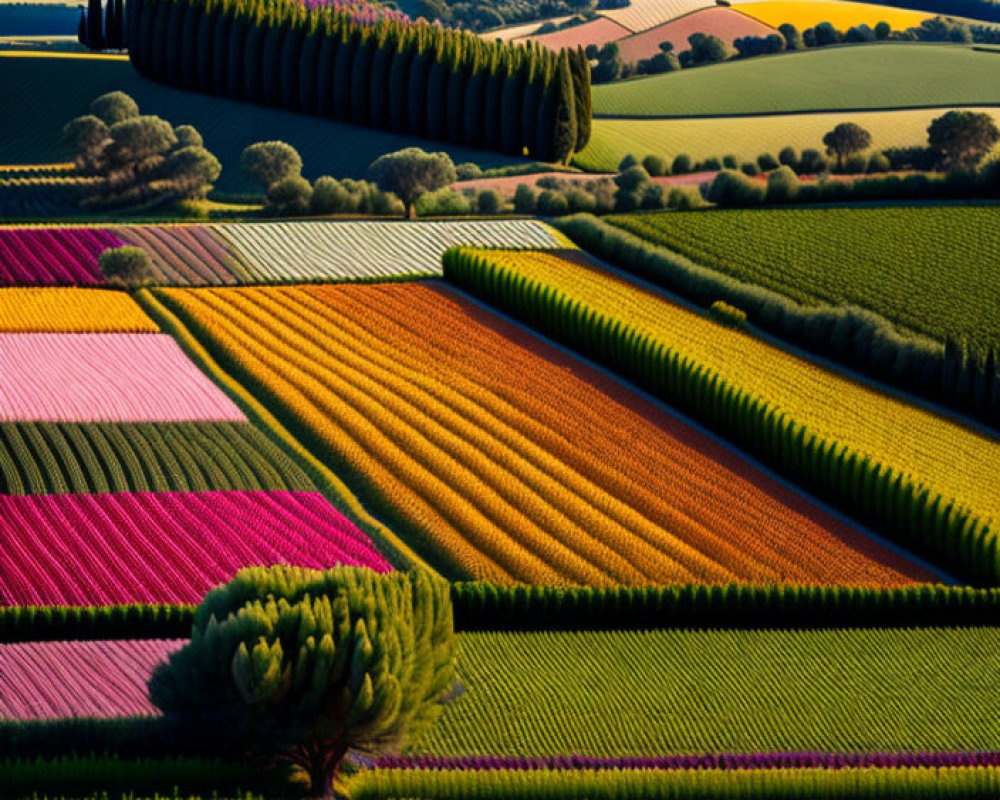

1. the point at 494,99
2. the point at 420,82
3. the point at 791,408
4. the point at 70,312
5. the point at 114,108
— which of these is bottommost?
the point at 114,108

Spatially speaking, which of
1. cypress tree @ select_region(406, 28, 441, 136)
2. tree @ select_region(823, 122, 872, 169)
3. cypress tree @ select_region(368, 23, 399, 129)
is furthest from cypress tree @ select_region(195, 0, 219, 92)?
tree @ select_region(823, 122, 872, 169)

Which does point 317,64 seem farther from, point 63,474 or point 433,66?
point 63,474

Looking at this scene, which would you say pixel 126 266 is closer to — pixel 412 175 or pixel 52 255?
pixel 52 255

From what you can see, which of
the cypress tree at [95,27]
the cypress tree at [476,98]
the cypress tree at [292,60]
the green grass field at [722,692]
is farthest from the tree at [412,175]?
the cypress tree at [95,27]

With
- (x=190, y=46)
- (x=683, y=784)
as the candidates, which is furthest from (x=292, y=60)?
(x=683, y=784)

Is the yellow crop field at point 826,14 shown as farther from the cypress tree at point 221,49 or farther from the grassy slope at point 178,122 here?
the grassy slope at point 178,122

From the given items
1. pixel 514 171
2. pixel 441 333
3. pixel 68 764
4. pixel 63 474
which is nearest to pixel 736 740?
pixel 68 764

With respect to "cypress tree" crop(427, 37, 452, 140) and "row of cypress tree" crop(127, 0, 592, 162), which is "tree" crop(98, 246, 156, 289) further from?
"cypress tree" crop(427, 37, 452, 140)
